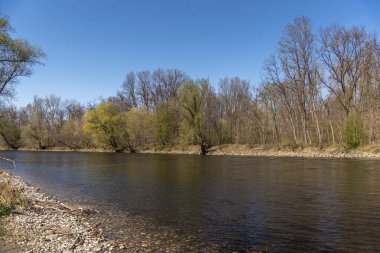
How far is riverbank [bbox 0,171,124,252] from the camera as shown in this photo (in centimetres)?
1013

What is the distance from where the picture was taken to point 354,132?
48719 mm

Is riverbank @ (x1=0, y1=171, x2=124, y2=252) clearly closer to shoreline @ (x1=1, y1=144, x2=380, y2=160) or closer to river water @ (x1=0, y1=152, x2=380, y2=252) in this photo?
river water @ (x1=0, y1=152, x2=380, y2=252)

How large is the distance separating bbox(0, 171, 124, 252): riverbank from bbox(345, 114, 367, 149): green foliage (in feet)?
142

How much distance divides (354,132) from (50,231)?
4709 centimetres

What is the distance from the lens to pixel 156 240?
469 inches

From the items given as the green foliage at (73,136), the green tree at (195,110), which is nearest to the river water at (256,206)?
the green tree at (195,110)

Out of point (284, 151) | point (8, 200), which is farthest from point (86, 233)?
point (284, 151)

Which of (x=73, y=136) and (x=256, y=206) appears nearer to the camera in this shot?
(x=256, y=206)

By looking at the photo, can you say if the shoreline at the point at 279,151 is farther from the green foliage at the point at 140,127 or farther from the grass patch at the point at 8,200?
the grass patch at the point at 8,200

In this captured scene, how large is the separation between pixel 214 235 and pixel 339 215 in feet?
19.8

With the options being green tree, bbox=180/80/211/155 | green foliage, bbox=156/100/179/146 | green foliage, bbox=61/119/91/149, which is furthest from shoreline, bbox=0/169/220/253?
green foliage, bbox=61/119/91/149

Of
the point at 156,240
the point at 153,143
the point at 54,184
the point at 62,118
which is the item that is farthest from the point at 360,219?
the point at 62,118

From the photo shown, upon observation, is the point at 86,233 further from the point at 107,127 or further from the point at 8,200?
the point at 107,127

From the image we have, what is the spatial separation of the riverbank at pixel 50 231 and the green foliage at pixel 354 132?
43.4 metres
